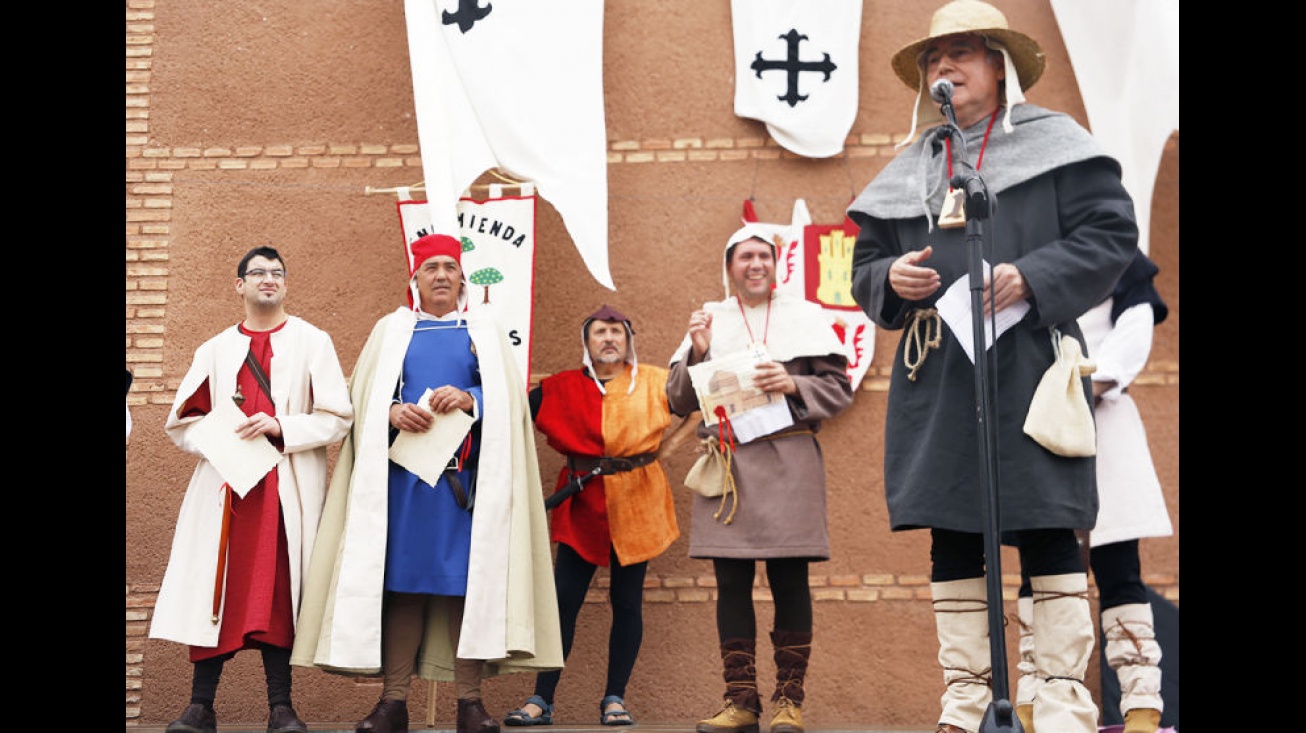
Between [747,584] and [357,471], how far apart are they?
1.63m

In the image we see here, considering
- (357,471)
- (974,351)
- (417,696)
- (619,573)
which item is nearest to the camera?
(974,351)

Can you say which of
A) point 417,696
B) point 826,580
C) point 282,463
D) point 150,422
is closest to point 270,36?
point 150,422

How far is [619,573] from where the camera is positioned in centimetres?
696

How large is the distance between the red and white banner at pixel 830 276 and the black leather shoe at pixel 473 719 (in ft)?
9.87

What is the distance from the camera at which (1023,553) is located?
14.9 ft

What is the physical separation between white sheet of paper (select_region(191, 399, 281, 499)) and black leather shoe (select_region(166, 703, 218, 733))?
0.85 m

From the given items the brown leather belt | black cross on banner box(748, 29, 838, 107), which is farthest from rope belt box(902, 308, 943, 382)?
black cross on banner box(748, 29, 838, 107)

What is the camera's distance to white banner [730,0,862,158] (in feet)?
26.2

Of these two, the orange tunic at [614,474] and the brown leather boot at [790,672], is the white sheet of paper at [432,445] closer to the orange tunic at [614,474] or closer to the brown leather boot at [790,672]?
the orange tunic at [614,474]

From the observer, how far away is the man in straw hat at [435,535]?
567 centimetres

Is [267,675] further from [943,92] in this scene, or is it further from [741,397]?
[943,92]

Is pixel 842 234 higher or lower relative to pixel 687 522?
higher

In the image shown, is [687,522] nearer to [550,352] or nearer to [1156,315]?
[550,352]

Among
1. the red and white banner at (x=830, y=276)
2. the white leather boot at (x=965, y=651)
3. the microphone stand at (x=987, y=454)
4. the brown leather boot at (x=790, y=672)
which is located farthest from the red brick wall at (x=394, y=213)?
the microphone stand at (x=987, y=454)
